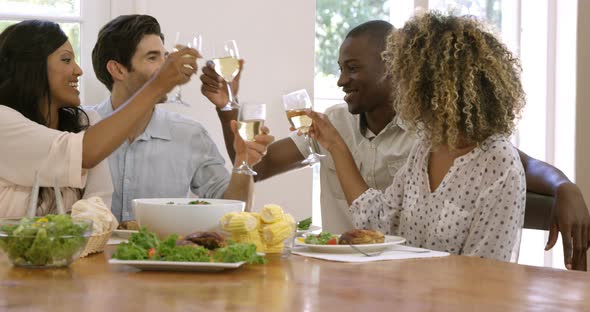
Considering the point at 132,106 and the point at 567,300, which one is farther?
the point at 132,106

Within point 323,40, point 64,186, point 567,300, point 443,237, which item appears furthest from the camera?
point 323,40

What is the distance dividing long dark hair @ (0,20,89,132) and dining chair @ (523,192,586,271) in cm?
136

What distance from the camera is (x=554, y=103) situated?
15.7 ft

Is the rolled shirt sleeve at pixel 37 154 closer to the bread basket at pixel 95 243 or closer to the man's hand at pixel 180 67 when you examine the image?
the man's hand at pixel 180 67

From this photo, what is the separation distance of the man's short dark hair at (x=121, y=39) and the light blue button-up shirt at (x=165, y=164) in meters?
0.16

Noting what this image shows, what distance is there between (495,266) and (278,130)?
2.28 metres

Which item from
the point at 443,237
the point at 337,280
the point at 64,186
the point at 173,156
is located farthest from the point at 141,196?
the point at 337,280

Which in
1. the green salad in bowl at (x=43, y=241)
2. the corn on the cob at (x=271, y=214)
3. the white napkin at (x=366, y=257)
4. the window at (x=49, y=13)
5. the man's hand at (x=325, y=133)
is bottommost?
the white napkin at (x=366, y=257)

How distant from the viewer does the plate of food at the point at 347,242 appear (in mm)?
1813

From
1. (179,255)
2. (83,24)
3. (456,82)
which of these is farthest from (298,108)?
(83,24)

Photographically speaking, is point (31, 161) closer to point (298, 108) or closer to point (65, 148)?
point (65, 148)

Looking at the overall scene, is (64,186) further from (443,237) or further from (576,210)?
(576,210)

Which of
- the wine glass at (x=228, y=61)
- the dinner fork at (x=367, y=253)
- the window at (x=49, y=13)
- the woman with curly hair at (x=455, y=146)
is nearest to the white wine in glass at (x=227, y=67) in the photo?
the wine glass at (x=228, y=61)

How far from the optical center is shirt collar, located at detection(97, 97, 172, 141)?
313cm
